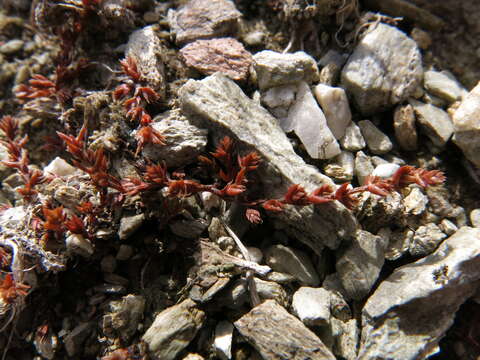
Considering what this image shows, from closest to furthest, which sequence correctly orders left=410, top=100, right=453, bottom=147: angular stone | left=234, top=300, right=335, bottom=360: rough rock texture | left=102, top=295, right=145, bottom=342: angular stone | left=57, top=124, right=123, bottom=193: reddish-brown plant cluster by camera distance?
left=234, top=300, right=335, bottom=360: rough rock texture
left=102, top=295, right=145, bottom=342: angular stone
left=57, top=124, right=123, bottom=193: reddish-brown plant cluster
left=410, top=100, right=453, bottom=147: angular stone

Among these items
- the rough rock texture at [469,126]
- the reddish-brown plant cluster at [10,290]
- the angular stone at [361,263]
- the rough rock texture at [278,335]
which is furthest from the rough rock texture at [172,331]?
the rough rock texture at [469,126]

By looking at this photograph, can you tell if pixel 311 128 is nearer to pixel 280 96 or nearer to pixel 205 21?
pixel 280 96

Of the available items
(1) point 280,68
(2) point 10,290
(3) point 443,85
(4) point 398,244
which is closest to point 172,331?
(2) point 10,290

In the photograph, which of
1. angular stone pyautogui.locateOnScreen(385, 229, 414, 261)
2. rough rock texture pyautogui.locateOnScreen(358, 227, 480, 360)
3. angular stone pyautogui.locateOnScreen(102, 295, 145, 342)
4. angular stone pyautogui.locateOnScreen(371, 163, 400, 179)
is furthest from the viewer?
angular stone pyautogui.locateOnScreen(371, 163, 400, 179)

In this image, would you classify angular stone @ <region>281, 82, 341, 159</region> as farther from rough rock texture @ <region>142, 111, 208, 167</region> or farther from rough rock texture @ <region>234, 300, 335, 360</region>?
rough rock texture @ <region>234, 300, 335, 360</region>

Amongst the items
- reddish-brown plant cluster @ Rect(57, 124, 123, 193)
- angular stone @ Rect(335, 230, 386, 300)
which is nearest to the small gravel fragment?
reddish-brown plant cluster @ Rect(57, 124, 123, 193)

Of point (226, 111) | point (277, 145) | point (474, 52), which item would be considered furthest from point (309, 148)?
point (474, 52)

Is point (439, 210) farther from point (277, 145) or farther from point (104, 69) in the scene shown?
point (104, 69)
